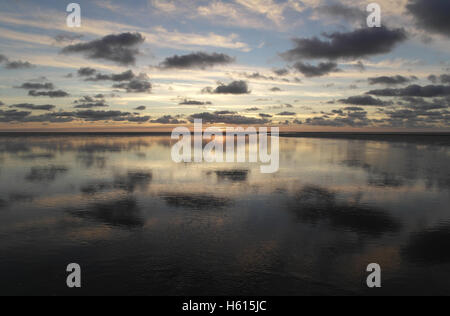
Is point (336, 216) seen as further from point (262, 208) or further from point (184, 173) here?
point (184, 173)

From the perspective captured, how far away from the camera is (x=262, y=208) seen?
18094 millimetres

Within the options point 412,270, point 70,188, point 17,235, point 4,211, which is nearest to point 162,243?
point 17,235

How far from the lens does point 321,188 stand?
23.9 metres

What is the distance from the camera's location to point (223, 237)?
13320mm

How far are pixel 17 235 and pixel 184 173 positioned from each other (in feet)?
59.4

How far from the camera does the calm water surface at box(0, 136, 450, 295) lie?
9.63m

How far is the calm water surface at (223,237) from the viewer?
9633mm

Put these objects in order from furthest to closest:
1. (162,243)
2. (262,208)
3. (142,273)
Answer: (262,208) → (162,243) → (142,273)
